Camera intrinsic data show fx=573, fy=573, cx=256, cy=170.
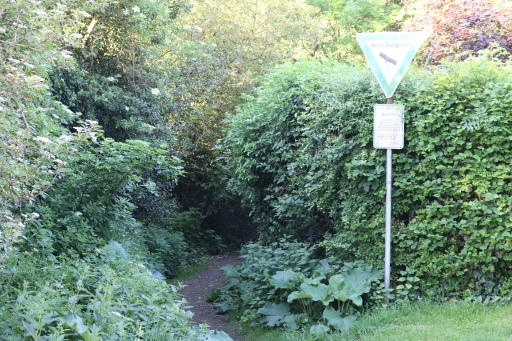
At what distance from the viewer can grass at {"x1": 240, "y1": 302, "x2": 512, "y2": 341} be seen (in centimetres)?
581

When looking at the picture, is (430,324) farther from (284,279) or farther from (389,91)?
(389,91)

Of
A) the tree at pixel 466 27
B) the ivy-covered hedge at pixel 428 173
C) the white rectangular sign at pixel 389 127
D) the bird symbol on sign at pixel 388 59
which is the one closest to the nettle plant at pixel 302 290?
the ivy-covered hedge at pixel 428 173

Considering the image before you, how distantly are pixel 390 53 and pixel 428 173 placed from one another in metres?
1.61

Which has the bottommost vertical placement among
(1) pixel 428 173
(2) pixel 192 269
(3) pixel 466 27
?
(2) pixel 192 269

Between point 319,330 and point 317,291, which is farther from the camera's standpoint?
point 317,291

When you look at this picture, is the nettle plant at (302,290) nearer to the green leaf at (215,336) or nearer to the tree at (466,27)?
the green leaf at (215,336)

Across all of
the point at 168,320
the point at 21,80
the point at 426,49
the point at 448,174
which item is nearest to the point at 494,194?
the point at 448,174

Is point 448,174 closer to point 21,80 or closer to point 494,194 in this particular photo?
point 494,194

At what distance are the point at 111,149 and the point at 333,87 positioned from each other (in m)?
3.28

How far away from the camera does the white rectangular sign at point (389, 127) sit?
6957 mm

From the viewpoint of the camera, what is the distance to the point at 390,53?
23.9ft

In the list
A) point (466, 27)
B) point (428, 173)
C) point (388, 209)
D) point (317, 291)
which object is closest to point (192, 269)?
point (317, 291)

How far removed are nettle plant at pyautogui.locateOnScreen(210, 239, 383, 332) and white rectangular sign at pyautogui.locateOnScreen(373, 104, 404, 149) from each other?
164 cm

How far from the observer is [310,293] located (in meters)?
7.06
